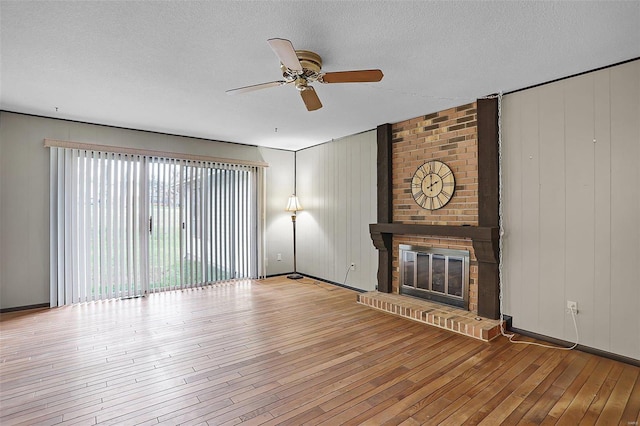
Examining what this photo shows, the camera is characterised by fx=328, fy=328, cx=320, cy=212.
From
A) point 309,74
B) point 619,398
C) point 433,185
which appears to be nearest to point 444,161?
point 433,185

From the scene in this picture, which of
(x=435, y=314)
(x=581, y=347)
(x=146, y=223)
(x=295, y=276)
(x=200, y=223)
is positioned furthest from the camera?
(x=295, y=276)

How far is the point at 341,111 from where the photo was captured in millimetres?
4129

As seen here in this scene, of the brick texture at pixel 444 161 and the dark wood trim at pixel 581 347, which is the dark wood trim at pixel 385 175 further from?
the dark wood trim at pixel 581 347

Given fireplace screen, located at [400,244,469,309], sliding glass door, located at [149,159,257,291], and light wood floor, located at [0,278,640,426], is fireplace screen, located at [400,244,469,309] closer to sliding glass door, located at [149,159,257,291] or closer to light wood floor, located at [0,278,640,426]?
light wood floor, located at [0,278,640,426]

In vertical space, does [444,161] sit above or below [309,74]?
below

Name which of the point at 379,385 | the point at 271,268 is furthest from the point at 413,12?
the point at 271,268

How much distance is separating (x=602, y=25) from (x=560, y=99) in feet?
3.33

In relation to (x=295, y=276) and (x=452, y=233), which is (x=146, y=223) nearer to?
(x=295, y=276)

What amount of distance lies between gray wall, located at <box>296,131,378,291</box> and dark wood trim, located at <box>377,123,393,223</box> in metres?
0.22

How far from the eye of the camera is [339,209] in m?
5.68

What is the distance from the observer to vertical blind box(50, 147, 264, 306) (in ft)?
14.5

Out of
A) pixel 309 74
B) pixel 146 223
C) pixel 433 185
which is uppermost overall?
pixel 309 74

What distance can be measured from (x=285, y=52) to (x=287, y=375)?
2.35 m

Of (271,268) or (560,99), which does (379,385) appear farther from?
(271,268)
